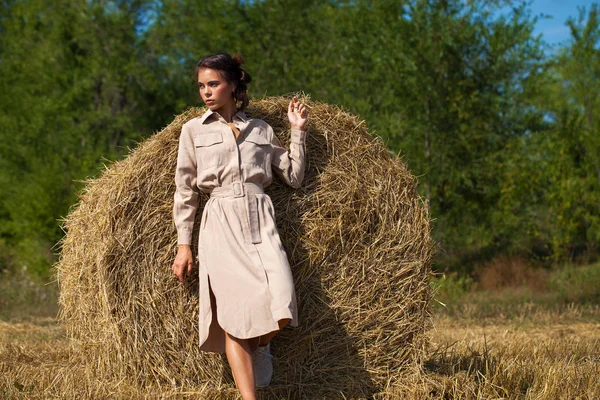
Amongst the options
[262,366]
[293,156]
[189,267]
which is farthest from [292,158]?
[262,366]

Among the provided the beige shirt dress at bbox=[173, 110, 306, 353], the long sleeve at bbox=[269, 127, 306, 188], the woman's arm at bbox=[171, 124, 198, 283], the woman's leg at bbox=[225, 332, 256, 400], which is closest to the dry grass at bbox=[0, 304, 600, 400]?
the woman's leg at bbox=[225, 332, 256, 400]

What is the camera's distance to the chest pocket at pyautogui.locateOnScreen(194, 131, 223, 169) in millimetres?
4262

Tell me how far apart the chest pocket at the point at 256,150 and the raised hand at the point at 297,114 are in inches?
10.4

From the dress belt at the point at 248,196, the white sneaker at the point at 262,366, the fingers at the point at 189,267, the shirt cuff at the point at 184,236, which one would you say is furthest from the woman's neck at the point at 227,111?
the white sneaker at the point at 262,366

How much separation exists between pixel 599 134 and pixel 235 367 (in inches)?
427

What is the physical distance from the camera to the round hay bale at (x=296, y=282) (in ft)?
14.8

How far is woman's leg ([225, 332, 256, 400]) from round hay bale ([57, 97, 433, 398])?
50 cm

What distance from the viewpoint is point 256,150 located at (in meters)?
4.36

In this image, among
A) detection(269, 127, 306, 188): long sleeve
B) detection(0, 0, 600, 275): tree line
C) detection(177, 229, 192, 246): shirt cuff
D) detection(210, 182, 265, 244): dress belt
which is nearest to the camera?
detection(210, 182, 265, 244): dress belt

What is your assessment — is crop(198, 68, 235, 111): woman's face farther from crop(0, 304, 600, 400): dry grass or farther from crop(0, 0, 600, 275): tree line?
crop(0, 0, 600, 275): tree line

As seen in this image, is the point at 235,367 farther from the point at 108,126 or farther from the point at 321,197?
the point at 108,126

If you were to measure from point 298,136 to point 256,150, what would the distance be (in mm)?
357

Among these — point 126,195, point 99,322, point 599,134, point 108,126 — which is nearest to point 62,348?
point 99,322

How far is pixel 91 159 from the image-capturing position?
46.7ft
